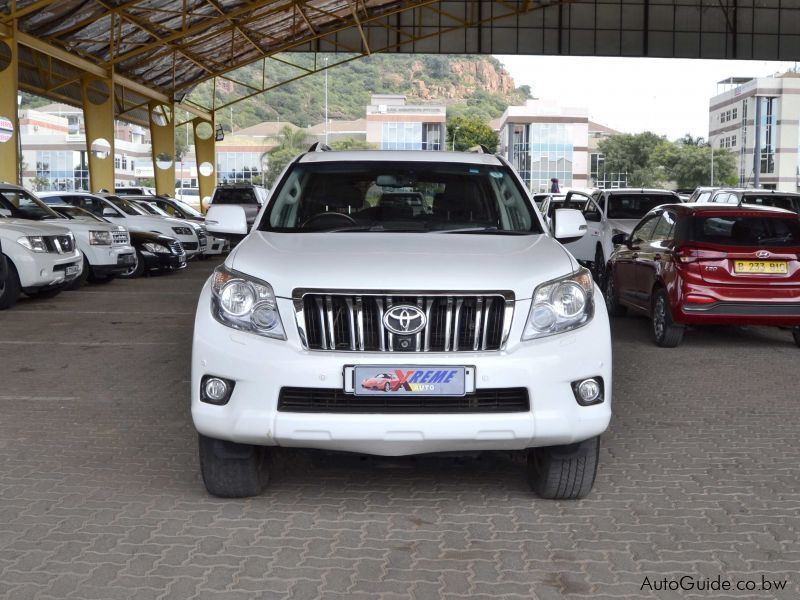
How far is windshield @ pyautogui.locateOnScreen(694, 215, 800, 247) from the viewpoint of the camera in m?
10.1

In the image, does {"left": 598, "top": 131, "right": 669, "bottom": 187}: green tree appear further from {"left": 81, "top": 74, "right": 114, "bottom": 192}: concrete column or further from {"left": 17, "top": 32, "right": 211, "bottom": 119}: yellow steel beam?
{"left": 81, "top": 74, "right": 114, "bottom": 192}: concrete column

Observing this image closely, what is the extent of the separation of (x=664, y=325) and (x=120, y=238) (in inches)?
411

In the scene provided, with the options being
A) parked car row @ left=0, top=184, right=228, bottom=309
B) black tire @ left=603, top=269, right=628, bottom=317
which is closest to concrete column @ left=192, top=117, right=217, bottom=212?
parked car row @ left=0, top=184, right=228, bottom=309

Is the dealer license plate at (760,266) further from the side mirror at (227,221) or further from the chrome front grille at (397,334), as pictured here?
the chrome front grille at (397,334)

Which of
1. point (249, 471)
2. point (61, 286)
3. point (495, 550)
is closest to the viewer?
point (495, 550)

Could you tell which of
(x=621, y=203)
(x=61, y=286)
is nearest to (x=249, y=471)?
(x=61, y=286)

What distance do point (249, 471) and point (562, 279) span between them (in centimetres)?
171

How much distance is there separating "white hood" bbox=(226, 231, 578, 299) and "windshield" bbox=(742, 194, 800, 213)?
41.9ft

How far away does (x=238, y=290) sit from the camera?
4.70 m

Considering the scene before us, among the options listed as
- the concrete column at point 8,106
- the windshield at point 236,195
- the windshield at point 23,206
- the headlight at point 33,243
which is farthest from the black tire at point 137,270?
the windshield at point 236,195

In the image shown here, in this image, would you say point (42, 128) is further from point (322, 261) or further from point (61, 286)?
point (322, 261)

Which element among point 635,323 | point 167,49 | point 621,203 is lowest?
point 635,323

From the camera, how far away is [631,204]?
17.9 metres

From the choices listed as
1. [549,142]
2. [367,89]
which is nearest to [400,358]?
[549,142]
